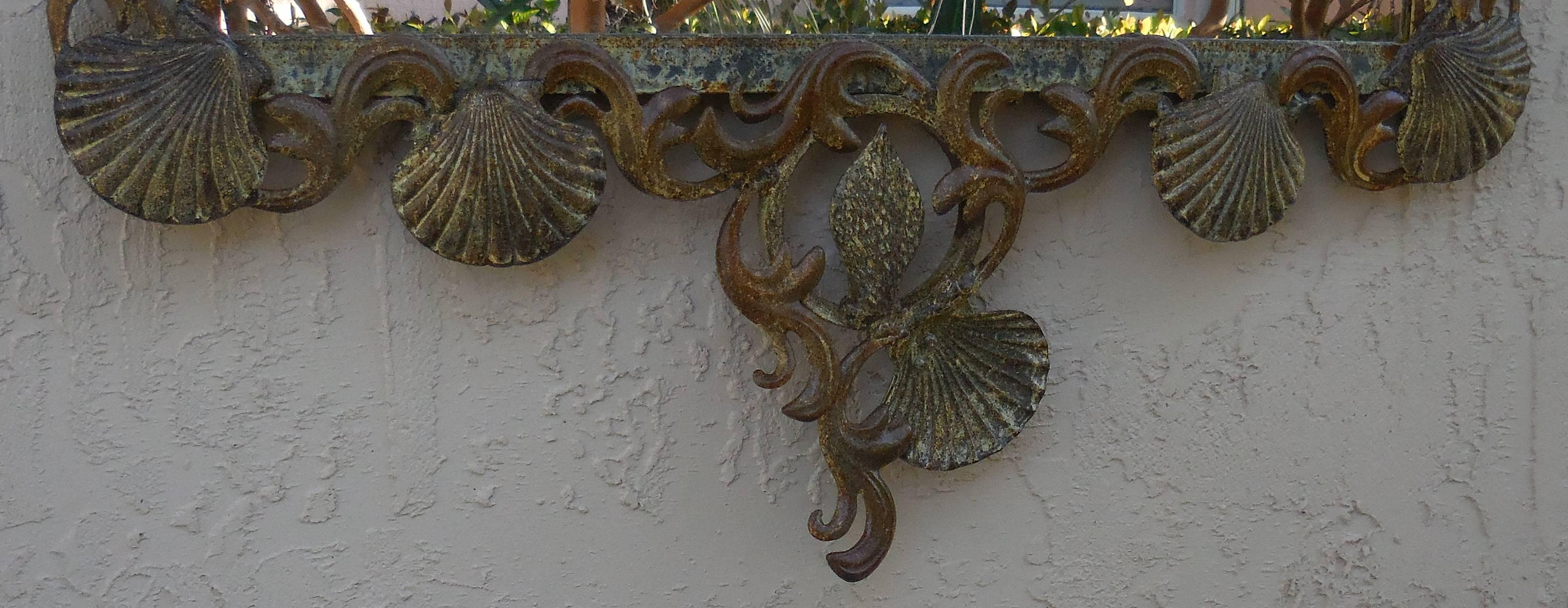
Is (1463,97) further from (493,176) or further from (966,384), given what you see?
→ (493,176)

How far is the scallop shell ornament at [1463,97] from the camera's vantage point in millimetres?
917

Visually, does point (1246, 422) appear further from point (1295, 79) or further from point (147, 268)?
point (147, 268)

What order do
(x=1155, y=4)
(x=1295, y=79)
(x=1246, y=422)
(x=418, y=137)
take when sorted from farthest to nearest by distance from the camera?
(x=1155, y=4)
(x=1246, y=422)
(x=1295, y=79)
(x=418, y=137)

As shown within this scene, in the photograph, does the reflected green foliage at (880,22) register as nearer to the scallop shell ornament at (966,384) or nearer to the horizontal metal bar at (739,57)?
the horizontal metal bar at (739,57)

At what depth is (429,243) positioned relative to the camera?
2.55 feet

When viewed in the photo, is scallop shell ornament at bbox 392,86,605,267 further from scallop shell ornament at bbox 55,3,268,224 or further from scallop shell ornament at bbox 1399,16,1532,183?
scallop shell ornament at bbox 1399,16,1532,183

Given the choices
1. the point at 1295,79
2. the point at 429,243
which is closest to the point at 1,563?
the point at 429,243

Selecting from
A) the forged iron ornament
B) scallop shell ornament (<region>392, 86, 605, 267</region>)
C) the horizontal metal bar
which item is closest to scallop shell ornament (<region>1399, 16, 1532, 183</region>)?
the forged iron ornament

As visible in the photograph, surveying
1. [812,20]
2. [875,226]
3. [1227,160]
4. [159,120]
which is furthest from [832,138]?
[159,120]

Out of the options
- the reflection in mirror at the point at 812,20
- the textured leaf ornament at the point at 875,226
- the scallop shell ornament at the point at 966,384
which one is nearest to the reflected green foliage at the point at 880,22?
the reflection in mirror at the point at 812,20

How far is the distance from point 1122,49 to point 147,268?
0.84 m

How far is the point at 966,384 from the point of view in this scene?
89cm

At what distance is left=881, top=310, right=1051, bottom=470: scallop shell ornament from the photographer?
88 cm

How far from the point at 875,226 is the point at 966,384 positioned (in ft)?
0.57
